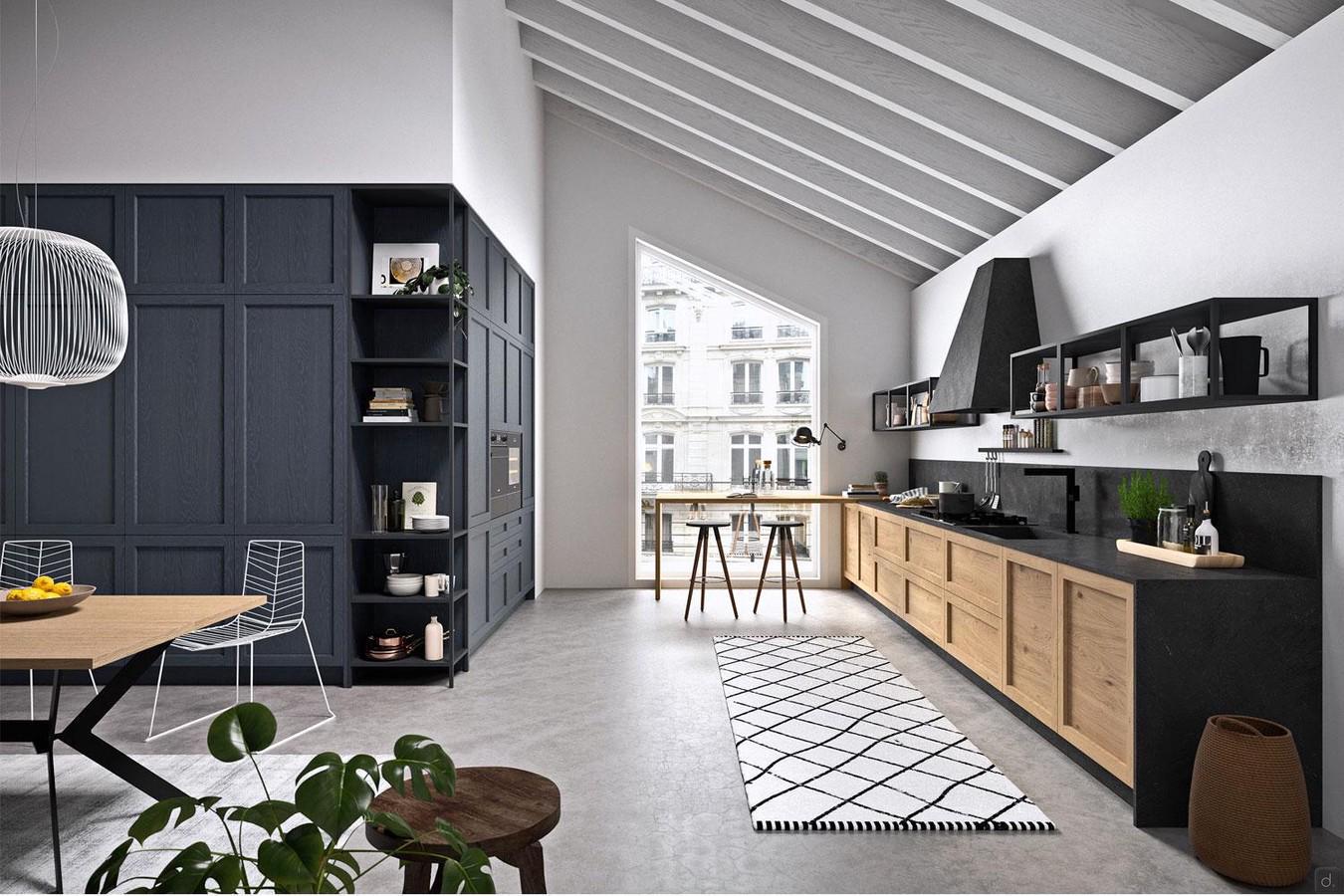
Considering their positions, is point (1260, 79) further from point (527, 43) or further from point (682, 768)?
point (527, 43)

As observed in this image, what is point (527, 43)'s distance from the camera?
21.4 ft

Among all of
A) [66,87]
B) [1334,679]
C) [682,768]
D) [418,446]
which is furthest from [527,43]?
[1334,679]

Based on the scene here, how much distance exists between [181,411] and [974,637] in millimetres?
4502

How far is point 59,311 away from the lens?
11.7 ft

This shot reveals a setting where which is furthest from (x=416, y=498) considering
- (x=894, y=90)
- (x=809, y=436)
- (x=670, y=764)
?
(x=809, y=436)

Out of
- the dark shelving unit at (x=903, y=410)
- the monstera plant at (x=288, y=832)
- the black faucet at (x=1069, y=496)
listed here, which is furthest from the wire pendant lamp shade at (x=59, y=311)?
the dark shelving unit at (x=903, y=410)

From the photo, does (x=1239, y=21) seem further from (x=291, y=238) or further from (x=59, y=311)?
(x=59, y=311)

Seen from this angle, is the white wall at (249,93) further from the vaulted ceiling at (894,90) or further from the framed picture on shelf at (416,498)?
the framed picture on shelf at (416,498)

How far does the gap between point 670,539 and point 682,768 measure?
447cm

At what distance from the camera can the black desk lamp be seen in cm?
764

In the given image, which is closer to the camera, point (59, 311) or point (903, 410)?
point (59, 311)

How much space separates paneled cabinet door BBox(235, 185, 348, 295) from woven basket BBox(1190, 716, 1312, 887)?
175 inches

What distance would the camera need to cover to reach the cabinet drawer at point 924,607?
5168mm

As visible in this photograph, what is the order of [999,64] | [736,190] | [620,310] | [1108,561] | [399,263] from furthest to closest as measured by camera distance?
Result: 1. [620,310]
2. [736,190]
3. [399,263]
4. [999,64]
5. [1108,561]
